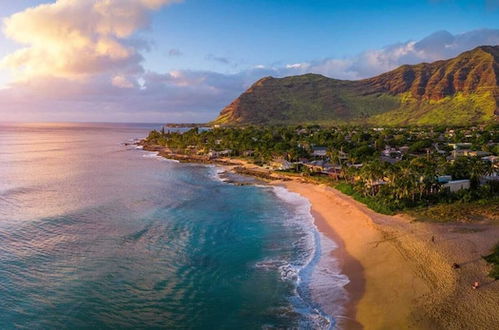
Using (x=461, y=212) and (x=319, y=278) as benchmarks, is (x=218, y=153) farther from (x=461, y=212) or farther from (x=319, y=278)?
(x=319, y=278)

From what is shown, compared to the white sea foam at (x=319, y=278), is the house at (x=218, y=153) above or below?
above

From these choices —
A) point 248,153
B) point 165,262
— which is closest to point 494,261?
point 165,262

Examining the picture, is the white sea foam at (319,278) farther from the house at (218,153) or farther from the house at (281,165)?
the house at (218,153)

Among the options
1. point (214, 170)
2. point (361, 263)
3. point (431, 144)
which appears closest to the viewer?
point (361, 263)

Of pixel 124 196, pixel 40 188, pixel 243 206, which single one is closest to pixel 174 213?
pixel 243 206

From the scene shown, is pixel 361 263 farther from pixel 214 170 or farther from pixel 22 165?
pixel 22 165

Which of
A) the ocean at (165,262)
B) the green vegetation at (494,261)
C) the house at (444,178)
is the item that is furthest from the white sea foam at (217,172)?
the green vegetation at (494,261)

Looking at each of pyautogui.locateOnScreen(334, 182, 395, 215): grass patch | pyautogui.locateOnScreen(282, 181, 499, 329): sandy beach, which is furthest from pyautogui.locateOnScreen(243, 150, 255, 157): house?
pyautogui.locateOnScreen(282, 181, 499, 329): sandy beach
